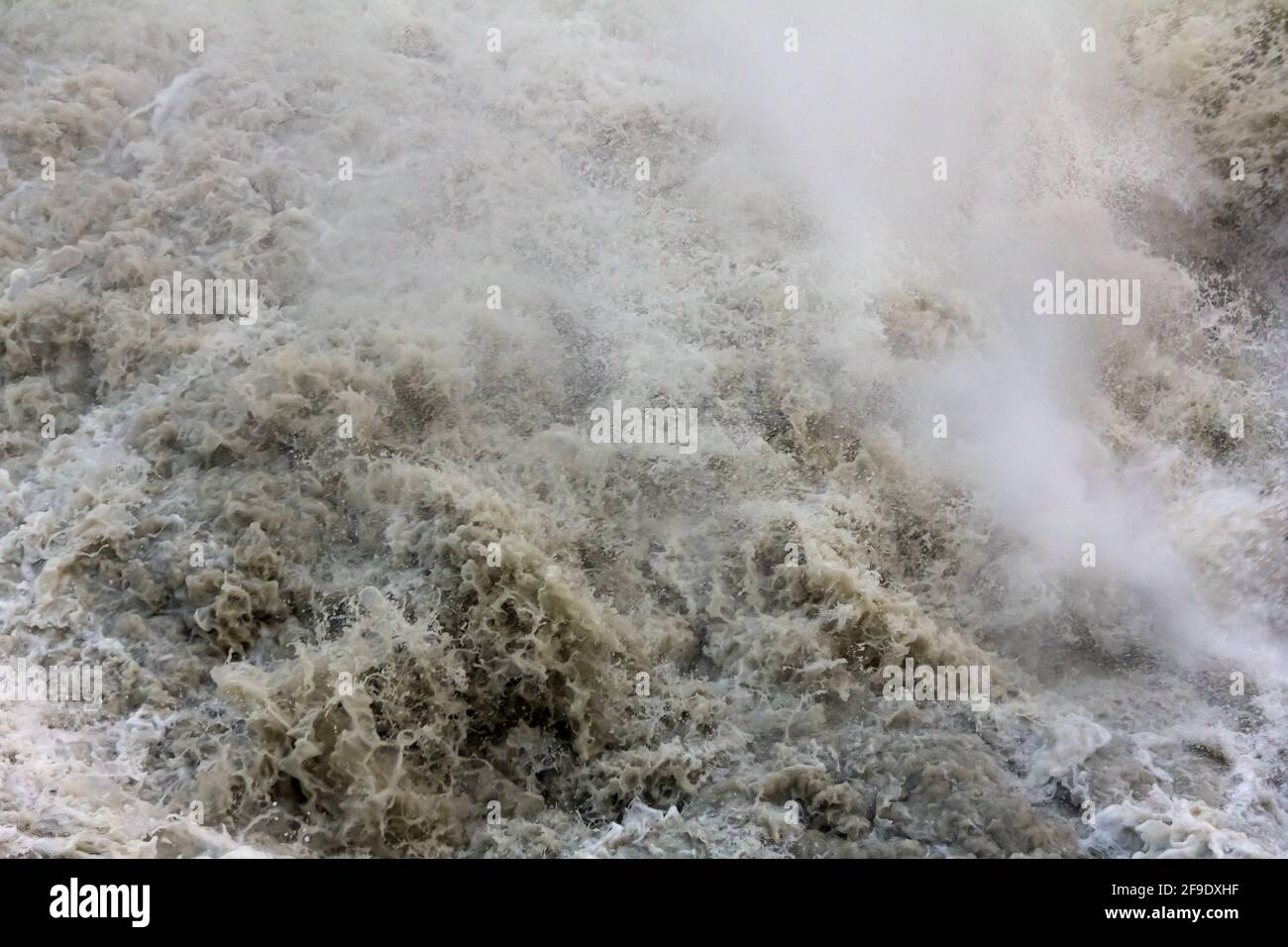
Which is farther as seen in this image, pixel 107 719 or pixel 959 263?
pixel 959 263

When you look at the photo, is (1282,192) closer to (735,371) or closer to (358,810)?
(735,371)

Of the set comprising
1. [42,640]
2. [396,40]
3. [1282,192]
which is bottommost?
[42,640]

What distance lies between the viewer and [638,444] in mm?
7168

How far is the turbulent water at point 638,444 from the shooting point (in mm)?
5309

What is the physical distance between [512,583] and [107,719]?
2160 mm

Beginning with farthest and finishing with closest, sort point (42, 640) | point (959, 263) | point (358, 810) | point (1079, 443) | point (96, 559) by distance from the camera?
point (959, 263) → point (1079, 443) → point (96, 559) → point (42, 640) → point (358, 810)

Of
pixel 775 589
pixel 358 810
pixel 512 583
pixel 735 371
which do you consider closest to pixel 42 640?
pixel 358 810

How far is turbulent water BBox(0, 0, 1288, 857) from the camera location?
5309 millimetres

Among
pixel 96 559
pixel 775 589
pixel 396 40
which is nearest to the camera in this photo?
pixel 96 559

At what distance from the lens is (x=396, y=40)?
401 inches

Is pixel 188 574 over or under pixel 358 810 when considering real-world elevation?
over

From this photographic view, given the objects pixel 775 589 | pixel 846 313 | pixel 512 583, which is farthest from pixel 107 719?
pixel 846 313

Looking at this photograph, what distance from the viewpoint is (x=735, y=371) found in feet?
25.1
